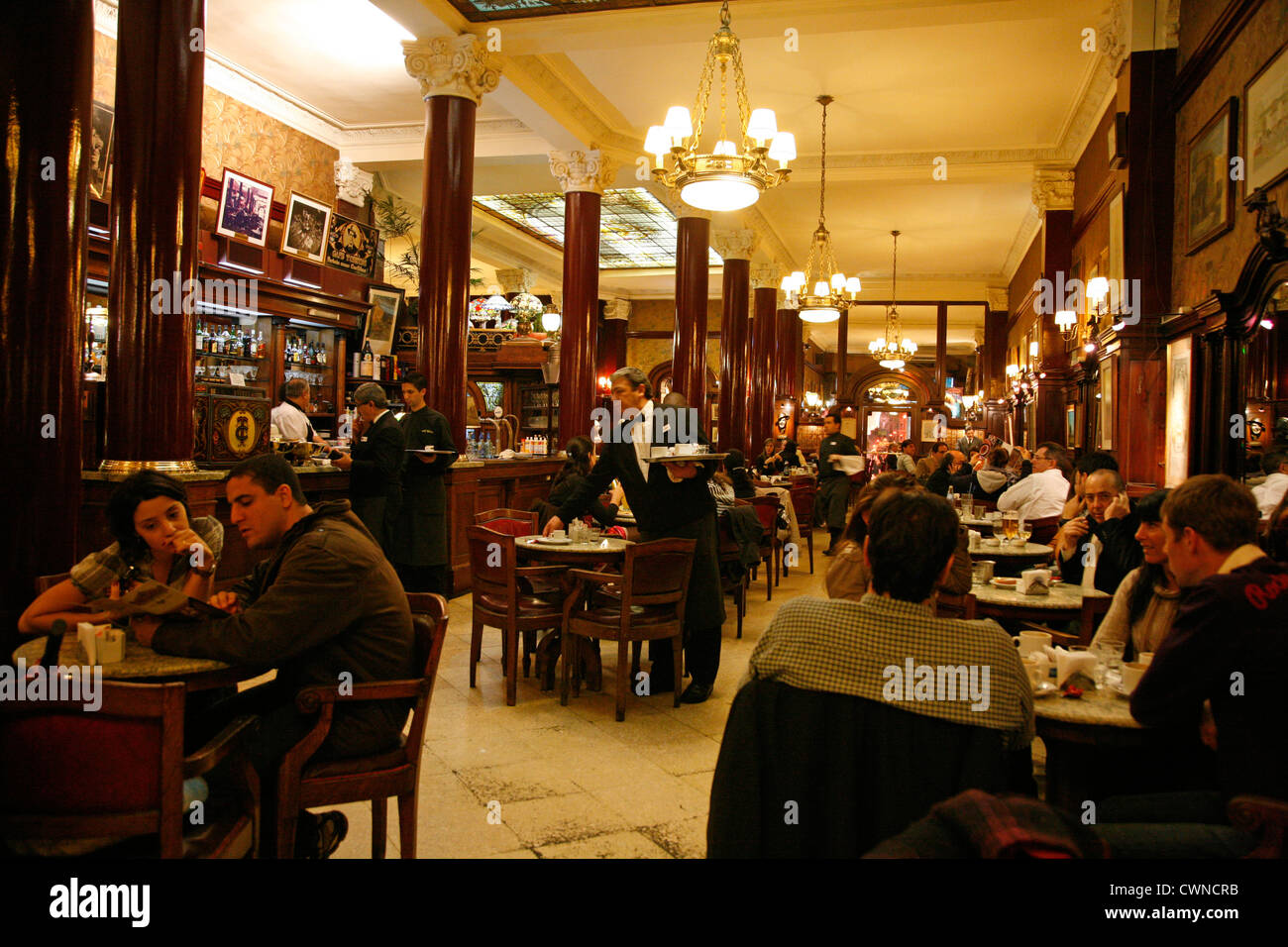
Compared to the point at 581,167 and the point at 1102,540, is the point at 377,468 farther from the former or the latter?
the point at 581,167

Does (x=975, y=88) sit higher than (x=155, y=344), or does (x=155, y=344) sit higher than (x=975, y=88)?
(x=975, y=88)

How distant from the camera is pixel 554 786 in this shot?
11.3 feet

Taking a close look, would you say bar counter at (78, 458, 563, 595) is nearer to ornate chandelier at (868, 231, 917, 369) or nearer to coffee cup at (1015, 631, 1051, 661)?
coffee cup at (1015, 631, 1051, 661)

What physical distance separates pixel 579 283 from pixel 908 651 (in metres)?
9.03

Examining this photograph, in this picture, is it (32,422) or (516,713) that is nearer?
(32,422)

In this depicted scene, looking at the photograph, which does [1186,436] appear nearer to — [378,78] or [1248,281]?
[1248,281]

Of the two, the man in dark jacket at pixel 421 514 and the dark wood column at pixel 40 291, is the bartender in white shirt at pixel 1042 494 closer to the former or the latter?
the man in dark jacket at pixel 421 514

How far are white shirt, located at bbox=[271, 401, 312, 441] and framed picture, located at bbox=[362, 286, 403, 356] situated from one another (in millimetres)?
3173

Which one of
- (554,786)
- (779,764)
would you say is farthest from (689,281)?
(779,764)

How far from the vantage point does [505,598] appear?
4.63 m

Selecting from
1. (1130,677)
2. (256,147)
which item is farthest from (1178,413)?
(256,147)

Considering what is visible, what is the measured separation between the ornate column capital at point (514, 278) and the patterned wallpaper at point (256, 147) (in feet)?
21.7

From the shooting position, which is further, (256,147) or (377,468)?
(256,147)
